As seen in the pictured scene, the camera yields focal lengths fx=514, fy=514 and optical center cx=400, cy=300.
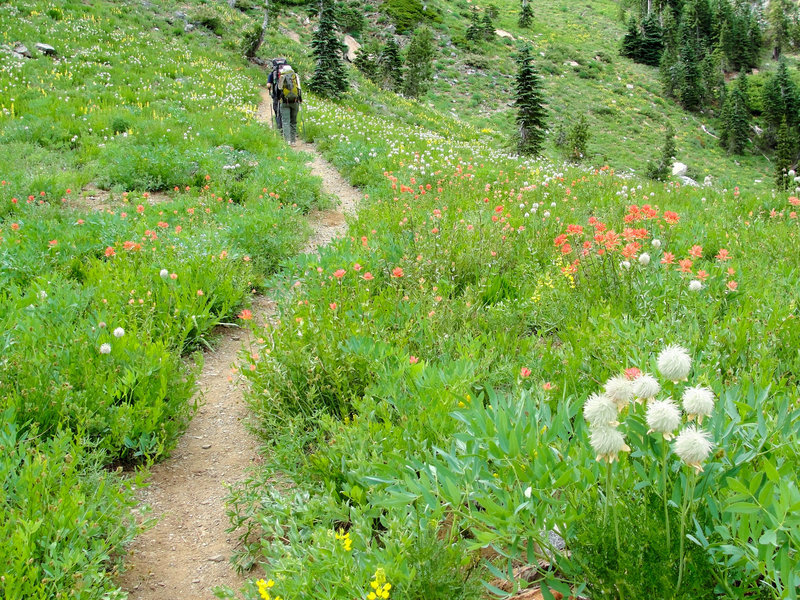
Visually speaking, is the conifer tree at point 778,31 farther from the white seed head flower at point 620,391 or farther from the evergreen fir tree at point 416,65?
the white seed head flower at point 620,391

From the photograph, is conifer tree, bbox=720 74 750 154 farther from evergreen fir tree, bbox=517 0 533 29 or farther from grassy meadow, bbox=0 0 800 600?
grassy meadow, bbox=0 0 800 600

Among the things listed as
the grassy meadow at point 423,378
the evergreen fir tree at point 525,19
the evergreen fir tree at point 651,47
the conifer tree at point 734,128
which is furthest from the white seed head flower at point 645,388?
the evergreen fir tree at point 651,47

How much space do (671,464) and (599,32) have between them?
72430 millimetres

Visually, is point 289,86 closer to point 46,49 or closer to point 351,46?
point 46,49

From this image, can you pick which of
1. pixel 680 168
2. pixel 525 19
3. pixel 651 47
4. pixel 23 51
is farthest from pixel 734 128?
pixel 23 51

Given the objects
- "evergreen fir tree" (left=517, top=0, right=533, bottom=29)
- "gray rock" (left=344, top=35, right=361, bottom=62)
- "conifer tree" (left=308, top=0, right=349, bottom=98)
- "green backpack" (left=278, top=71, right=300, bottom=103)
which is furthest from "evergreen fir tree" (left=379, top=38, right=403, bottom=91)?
"evergreen fir tree" (left=517, top=0, right=533, bottom=29)

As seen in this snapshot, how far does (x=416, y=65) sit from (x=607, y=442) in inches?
1394

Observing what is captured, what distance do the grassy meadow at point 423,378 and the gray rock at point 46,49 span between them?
9.99m

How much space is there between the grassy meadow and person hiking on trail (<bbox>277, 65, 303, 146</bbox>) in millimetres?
4864

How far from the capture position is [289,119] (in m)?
15.2

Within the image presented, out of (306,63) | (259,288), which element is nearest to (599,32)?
(306,63)

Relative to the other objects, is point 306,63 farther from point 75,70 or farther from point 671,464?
point 671,464

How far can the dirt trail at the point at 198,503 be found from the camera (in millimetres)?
2945

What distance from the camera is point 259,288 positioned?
6.88m
